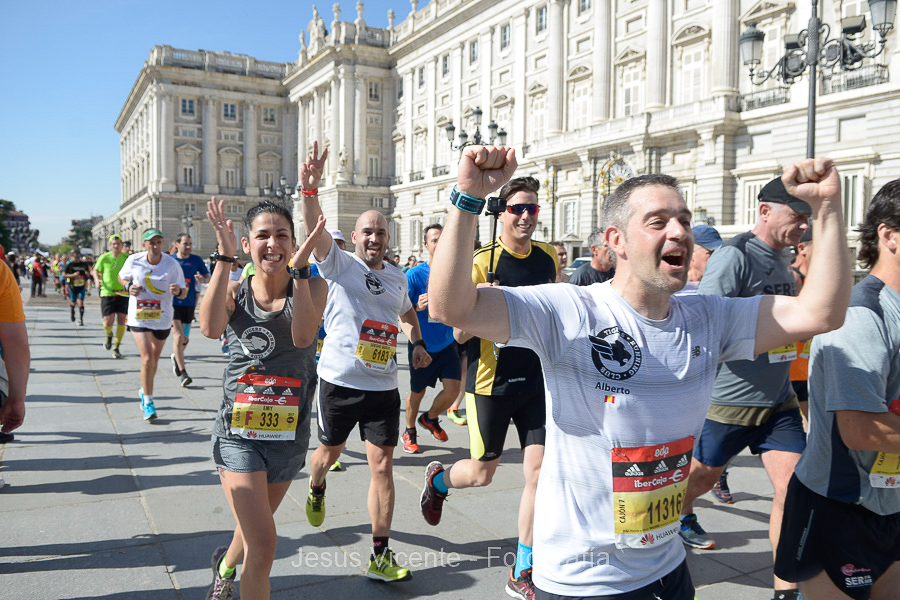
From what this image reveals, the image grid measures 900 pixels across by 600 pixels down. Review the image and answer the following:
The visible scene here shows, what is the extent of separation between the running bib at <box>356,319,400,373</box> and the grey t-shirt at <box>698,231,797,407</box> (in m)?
1.93

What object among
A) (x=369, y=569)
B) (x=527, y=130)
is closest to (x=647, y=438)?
(x=369, y=569)

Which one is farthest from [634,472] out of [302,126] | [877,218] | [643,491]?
[302,126]

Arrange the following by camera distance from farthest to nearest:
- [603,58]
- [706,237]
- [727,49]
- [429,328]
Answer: [603,58], [727,49], [429,328], [706,237]

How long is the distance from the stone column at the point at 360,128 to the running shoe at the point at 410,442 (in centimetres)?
5275

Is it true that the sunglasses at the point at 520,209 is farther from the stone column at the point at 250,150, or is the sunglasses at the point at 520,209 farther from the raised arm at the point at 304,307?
the stone column at the point at 250,150

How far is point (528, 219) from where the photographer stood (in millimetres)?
4258

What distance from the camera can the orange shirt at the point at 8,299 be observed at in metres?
3.55

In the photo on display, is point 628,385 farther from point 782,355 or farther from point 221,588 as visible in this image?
point 221,588

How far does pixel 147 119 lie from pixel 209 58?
9.75 meters

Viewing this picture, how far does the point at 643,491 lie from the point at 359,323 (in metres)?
2.69

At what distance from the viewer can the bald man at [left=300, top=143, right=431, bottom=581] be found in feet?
12.7

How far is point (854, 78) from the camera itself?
24016 mm

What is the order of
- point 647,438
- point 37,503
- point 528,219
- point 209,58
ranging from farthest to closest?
point 209,58 → point 37,503 → point 528,219 → point 647,438

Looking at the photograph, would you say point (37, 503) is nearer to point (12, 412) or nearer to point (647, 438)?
point (12, 412)
